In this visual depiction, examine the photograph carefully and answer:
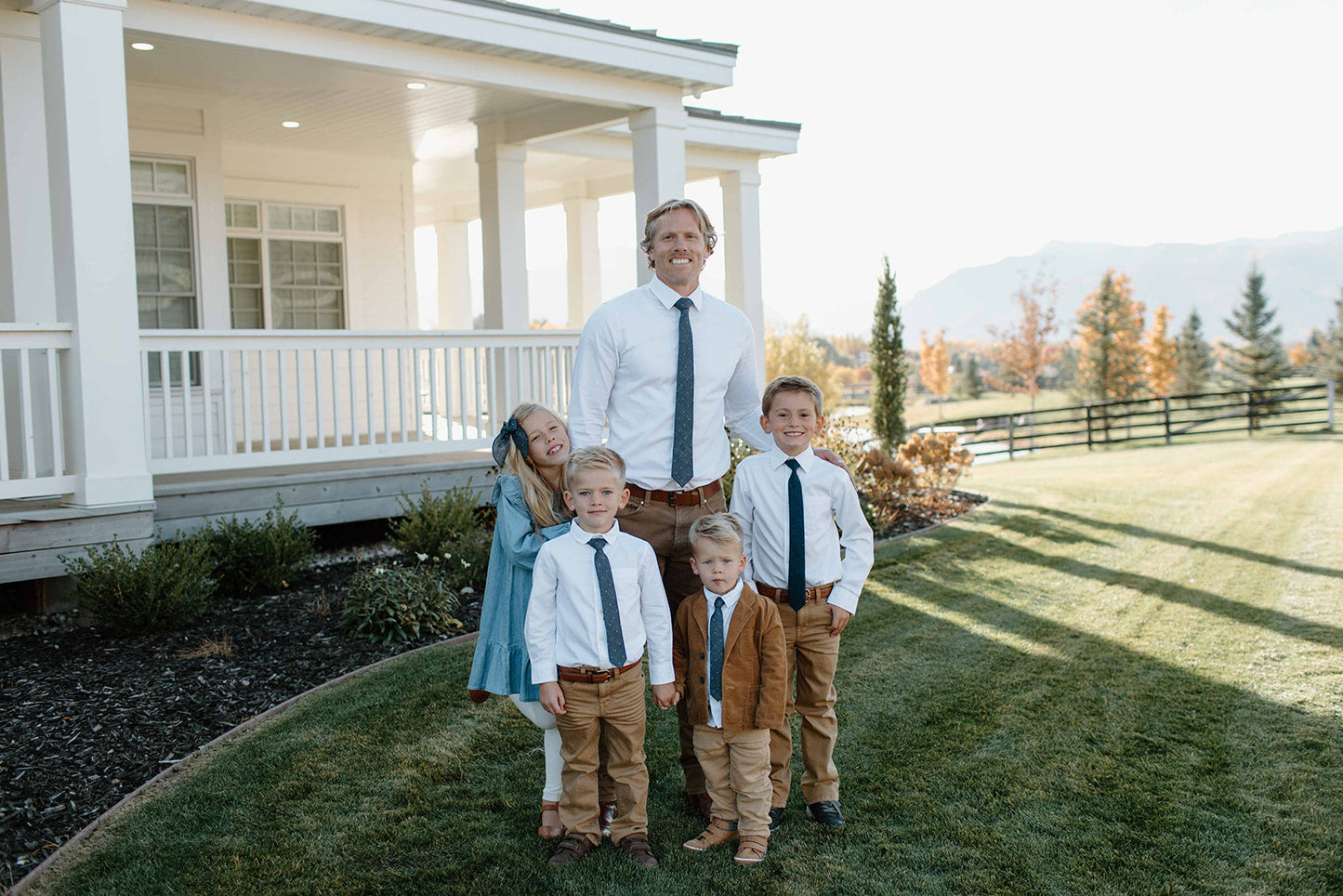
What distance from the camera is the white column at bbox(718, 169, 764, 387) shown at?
1196cm

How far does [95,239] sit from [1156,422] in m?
30.2

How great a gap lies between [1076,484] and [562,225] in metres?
7.71

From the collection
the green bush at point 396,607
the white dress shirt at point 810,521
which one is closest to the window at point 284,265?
the green bush at point 396,607

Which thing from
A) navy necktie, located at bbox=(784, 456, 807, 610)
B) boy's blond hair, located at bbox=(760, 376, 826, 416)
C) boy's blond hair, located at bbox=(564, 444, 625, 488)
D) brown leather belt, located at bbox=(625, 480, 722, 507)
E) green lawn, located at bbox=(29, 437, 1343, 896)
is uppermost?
boy's blond hair, located at bbox=(760, 376, 826, 416)

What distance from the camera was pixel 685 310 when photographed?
331 centimetres

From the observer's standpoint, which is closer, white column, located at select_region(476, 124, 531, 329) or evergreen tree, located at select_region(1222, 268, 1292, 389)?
white column, located at select_region(476, 124, 531, 329)

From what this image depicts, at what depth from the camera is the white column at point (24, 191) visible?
6.22m

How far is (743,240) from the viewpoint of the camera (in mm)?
12133

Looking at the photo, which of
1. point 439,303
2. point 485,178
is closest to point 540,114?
point 485,178

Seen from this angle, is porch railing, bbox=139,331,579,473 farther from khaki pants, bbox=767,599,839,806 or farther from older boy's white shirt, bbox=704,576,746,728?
khaki pants, bbox=767,599,839,806

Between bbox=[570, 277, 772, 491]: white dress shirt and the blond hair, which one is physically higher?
the blond hair

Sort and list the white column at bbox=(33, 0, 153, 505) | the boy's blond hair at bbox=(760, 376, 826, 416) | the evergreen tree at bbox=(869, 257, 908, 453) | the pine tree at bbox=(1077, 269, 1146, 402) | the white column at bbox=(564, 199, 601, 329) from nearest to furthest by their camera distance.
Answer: the boy's blond hair at bbox=(760, 376, 826, 416), the white column at bbox=(33, 0, 153, 505), the white column at bbox=(564, 199, 601, 329), the evergreen tree at bbox=(869, 257, 908, 453), the pine tree at bbox=(1077, 269, 1146, 402)

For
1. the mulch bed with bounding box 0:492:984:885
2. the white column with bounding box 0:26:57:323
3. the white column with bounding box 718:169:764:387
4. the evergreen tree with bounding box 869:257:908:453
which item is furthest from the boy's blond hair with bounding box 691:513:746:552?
the evergreen tree with bounding box 869:257:908:453

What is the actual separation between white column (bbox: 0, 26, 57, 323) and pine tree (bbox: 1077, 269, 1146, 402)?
47157 mm
